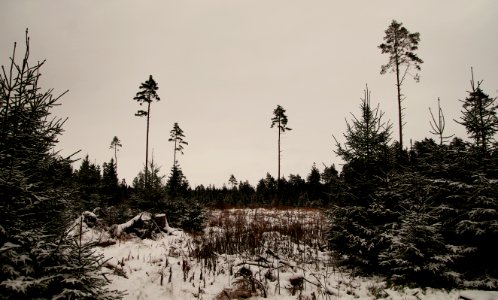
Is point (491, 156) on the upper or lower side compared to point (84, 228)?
upper

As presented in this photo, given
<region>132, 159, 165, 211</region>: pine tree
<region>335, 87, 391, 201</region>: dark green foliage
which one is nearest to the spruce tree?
<region>335, 87, 391, 201</region>: dark green foliage

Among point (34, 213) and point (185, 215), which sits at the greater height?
point (34, 213)

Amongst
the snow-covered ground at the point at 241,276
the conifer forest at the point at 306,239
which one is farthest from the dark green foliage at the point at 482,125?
the snow-covered ground at the point at 241,276

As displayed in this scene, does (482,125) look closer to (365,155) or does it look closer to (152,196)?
(365,155)

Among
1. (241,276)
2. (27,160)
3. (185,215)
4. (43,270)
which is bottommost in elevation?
(241,276)

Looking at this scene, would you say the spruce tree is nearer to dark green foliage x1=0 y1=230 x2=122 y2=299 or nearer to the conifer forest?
the conifer forest

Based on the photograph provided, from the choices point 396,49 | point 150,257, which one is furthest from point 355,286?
point 396,49

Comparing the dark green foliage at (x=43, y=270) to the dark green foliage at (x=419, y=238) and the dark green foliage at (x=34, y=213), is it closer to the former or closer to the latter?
the dark green foliage at (x=34, y=213)

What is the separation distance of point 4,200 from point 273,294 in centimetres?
567

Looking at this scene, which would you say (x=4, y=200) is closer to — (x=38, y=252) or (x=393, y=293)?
(x=38, y=252)

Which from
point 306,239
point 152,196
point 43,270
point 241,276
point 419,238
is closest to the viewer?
point 43,270

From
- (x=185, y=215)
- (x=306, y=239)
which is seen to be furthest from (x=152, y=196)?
(x=306, y=239)

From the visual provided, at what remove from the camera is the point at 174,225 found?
49.2 ft

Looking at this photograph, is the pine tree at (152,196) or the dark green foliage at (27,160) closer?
the dark green foliage at (27,160)
